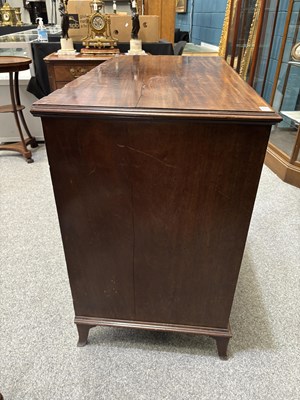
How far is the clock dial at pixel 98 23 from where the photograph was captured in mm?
2619

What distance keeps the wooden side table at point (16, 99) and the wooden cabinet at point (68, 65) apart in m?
0.19

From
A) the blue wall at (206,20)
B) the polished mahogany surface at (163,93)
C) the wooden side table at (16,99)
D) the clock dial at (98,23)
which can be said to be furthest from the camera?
the blue wall at (206,20)

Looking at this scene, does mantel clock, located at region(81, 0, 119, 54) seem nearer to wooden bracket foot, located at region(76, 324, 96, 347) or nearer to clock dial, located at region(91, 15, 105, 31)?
clock dial, located at region(91, 15, 105, 31)

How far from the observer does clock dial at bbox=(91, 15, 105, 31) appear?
8.59ft

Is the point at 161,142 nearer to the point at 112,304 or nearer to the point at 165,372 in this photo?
the point at 112,304

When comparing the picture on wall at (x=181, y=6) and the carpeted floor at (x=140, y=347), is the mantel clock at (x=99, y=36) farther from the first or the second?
the picture on wall at (x=181, y=6)

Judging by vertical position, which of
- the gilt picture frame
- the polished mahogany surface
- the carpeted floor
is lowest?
the carpeted floor

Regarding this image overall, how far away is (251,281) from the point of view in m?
1.52

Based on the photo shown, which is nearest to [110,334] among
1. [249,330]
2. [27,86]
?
[249,330]

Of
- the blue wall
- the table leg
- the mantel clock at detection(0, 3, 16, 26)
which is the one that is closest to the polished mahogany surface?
the table leg

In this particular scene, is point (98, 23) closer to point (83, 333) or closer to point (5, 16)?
point (83, 333)

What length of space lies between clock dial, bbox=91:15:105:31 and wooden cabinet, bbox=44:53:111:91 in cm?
31

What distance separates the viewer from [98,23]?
2672mm

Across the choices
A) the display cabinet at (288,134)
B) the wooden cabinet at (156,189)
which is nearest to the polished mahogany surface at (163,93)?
the wooden cabinet at (156,189)
